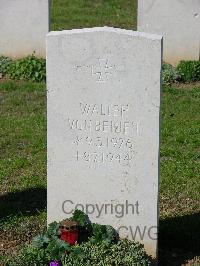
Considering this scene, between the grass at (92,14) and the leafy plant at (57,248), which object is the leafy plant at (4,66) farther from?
the leafy plant at (57,248)

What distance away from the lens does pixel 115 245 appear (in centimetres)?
544

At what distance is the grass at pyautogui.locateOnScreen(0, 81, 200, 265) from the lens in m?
6.27

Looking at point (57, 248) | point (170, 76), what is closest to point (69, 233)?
point (57, 248)

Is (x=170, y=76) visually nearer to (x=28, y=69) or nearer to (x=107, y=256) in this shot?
(x=28, y=69)

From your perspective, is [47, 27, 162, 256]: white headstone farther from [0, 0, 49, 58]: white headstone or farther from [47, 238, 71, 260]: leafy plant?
[0, 0, 49, 58]: white headstone

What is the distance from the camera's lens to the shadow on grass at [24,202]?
6.66 metres

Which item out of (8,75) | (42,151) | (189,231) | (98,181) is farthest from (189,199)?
(8,75)

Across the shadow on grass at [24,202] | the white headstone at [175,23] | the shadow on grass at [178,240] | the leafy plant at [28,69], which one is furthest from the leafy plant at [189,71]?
the shadow on grass at [178,240]

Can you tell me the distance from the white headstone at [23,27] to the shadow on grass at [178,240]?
18.8 feet

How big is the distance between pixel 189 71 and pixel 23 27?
265 cm

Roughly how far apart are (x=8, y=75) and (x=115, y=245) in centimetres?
632

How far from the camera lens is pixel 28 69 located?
36.7 ft

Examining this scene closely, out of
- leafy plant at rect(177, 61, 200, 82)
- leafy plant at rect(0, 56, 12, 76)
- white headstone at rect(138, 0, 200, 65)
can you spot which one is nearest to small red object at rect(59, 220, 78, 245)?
leafy plant at rect(177, 61, 200, 82)

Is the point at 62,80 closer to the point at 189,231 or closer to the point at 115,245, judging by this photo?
the point at 115,245
